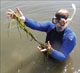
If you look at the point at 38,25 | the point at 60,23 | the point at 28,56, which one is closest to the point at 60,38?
the point at 60,23

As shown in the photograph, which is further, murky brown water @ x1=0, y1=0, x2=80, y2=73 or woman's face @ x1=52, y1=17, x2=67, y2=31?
murky brown water @ x1=0, y1=0, x2=80, y2=73

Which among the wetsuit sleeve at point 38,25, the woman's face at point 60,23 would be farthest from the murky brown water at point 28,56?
the woman's face at point 60,23

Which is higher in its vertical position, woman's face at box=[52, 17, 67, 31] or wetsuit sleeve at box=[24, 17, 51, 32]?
woman's face at box=[52, 17, 67, 31]

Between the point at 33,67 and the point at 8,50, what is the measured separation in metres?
0.76

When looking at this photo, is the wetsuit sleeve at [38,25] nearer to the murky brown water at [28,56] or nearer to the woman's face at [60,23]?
the woman's face at [60,23]

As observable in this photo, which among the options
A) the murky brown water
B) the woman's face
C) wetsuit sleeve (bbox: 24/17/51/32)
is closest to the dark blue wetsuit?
wetsuit sleeve (bbox: 24/17/51/32)

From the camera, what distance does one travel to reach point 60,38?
3400mm

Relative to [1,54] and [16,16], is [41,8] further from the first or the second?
[16,16]

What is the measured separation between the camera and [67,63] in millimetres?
3754

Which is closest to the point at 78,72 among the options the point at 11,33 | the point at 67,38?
the point at 67,38

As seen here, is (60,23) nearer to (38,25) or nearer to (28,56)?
(38,25)

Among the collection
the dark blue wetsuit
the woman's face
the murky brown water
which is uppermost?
the woman's face

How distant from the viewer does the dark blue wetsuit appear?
318 cm

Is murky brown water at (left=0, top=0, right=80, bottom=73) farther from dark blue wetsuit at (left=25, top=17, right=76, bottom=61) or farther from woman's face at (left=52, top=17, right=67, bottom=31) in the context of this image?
woman's face at (left=52, top=17, right=67, bottom=31)
